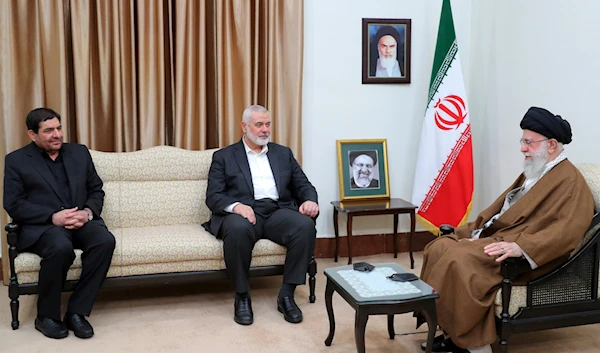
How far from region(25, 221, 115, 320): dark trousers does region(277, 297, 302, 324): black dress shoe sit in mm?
1039

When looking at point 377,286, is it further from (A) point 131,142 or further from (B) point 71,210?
(A) point 131,142

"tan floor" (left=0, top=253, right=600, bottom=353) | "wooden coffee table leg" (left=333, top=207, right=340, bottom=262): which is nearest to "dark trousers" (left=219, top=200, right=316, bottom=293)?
"tan floor" (left=0, top=253, right=600, bottom=353)

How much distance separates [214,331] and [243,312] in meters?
0.22

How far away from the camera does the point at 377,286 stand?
281cm

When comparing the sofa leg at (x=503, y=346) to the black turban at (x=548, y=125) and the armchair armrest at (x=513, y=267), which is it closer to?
the armchair armrest at (x=513, y=267)

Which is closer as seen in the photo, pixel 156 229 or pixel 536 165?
pixel 536 165

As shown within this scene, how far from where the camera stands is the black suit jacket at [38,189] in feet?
11.1

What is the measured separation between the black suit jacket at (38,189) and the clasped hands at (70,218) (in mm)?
39

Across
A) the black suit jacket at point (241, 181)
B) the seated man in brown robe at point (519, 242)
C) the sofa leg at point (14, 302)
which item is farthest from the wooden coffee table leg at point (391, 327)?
the sofa leg at point (14, 302)

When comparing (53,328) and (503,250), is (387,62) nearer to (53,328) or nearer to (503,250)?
(503,250)

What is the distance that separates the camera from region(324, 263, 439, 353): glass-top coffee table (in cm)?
265

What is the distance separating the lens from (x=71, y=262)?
3.32 m

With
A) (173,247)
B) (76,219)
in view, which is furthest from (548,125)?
(76,219)

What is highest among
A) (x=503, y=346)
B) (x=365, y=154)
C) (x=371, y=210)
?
(x=365, y=154)
